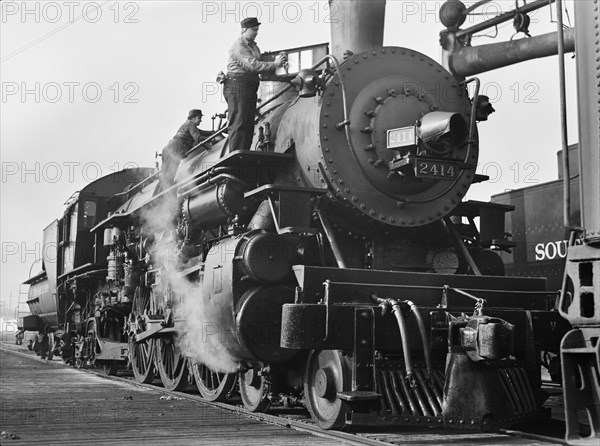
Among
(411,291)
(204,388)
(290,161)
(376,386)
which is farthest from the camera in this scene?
(204,388)

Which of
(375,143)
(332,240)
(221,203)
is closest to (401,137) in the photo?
(375,143)

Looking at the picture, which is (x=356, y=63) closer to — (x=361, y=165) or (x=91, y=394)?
(x=361, y=165)

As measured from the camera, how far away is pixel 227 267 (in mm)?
6527

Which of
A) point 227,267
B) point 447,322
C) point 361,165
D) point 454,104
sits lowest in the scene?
point 447,322

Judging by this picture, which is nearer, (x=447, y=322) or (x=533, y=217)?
(x=447, y=322)

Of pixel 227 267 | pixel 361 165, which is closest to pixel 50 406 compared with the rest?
pixel 227 267

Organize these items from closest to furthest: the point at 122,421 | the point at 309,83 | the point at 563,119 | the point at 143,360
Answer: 1. the point at 563,119
2. the point at 122,421
3. the point at 309,83
4. the point at 143,360

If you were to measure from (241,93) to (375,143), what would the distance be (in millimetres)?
1429

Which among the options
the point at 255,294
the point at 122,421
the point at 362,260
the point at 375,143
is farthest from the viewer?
the point at 362,260

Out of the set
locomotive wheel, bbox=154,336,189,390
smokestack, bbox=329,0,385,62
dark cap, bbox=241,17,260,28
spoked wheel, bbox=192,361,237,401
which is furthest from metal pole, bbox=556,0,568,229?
locomotive wheel, bbox=154,336,189,390

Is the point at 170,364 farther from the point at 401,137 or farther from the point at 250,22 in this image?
the point at 401,137

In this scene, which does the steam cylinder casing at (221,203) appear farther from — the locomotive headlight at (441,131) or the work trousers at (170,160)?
the work trousers at (170,160)

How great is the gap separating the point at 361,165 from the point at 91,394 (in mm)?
4255

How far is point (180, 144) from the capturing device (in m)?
10.1
